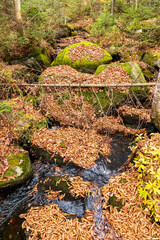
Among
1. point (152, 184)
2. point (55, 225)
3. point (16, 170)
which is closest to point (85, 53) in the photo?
point (16, 170)

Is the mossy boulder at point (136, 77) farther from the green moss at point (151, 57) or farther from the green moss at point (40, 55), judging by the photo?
the green moss at point (40, 55)

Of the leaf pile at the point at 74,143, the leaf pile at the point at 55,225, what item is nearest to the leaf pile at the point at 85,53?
the leaf pile at the point at 74,143

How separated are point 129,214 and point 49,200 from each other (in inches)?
84.9

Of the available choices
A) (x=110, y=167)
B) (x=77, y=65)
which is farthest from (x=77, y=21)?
(x=110, y=167)

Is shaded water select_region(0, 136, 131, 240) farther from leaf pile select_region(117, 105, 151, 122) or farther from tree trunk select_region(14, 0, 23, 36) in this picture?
tree trunk select_region(14, 0, 23, 36)


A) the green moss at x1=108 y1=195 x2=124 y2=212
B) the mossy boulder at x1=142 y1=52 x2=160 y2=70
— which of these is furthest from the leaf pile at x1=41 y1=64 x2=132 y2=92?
the green moss at x1=108 y1=195 x2=124 y2=212

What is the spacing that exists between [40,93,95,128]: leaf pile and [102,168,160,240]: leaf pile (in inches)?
132

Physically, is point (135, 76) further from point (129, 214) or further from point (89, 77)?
point (129, 214)

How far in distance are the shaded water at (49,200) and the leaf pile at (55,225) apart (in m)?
0.16

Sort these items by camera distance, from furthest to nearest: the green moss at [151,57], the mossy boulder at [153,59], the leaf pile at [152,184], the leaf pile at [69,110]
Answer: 1. the green moss at [151,57]
2. the mossy boulder at [153,59]
3. the leaf pile at [69,110]
4. the leaf pile at [152,184]

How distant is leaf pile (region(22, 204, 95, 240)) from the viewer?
3254mm

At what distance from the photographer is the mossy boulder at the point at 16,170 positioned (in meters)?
4.26

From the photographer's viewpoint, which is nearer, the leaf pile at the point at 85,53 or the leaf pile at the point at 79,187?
the leaf pile at the point at 79,187

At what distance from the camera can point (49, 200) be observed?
407cm
